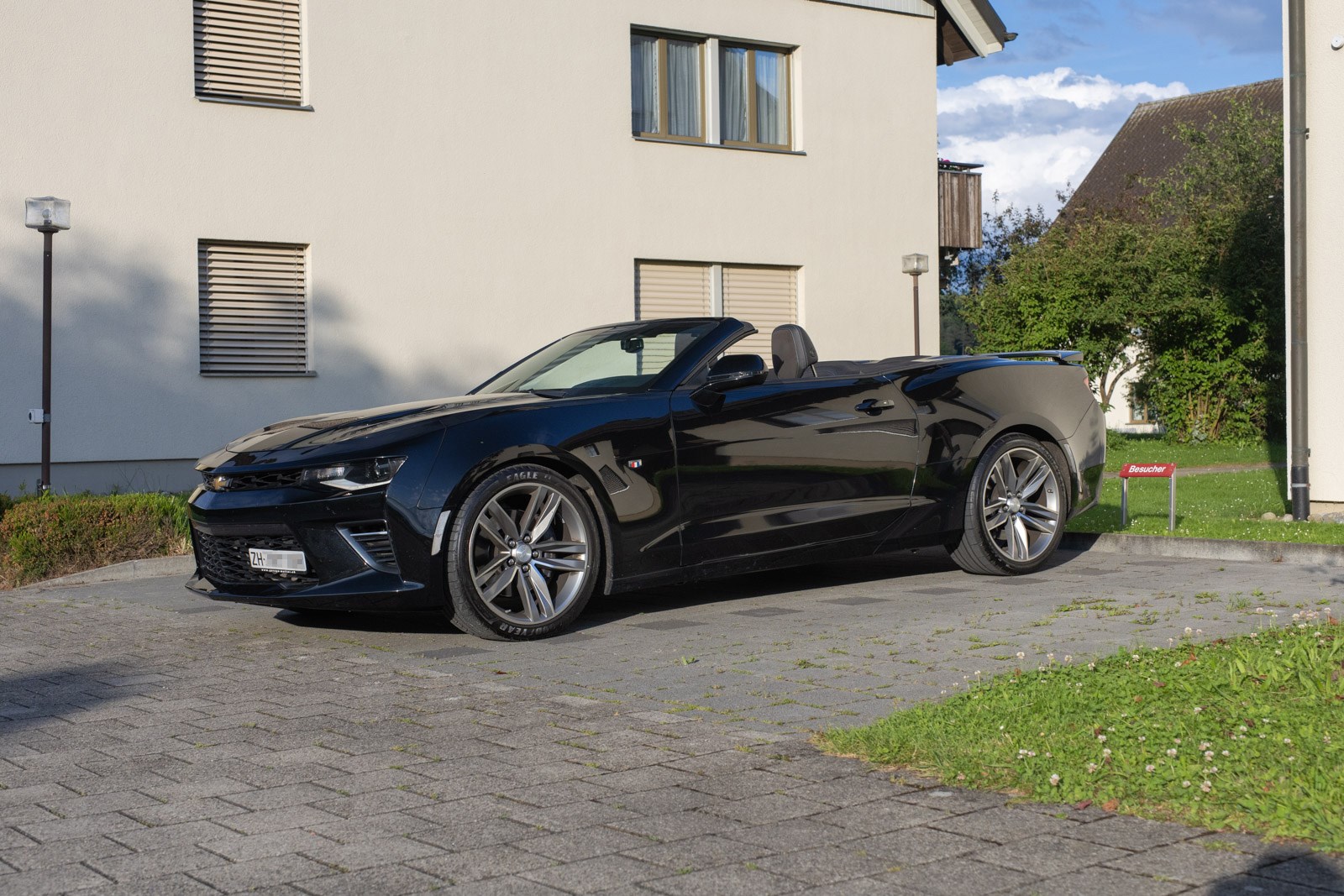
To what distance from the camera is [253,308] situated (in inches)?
615

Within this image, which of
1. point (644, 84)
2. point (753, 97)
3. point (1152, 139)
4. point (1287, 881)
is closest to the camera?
point (1287, 881)

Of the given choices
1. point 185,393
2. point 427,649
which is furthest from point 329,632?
point 185,393

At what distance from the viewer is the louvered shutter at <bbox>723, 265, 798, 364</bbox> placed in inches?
746

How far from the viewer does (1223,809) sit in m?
3.70

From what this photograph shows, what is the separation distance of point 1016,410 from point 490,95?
9.98 m

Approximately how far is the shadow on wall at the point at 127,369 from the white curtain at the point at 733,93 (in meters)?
5.77

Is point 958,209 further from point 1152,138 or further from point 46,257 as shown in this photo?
point 1152,138

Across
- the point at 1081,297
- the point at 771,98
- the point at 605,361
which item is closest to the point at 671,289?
the point at 771,98

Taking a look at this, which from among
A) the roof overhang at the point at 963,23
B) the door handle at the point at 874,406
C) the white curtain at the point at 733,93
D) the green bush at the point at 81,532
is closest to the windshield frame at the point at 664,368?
the door handle at the point at 874,406

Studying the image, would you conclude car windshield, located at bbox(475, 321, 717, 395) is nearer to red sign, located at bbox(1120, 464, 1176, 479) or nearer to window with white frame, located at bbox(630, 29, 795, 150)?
red sign, located at bbox(1120, 464, 1176, 479)

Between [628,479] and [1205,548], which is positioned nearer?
[628,479]

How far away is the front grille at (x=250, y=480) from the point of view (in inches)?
266

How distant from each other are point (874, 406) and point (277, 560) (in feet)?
10.9

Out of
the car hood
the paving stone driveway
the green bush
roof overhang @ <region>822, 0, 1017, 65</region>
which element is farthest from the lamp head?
roof overhang @ <region>822, 0, 1017, 65</region>
